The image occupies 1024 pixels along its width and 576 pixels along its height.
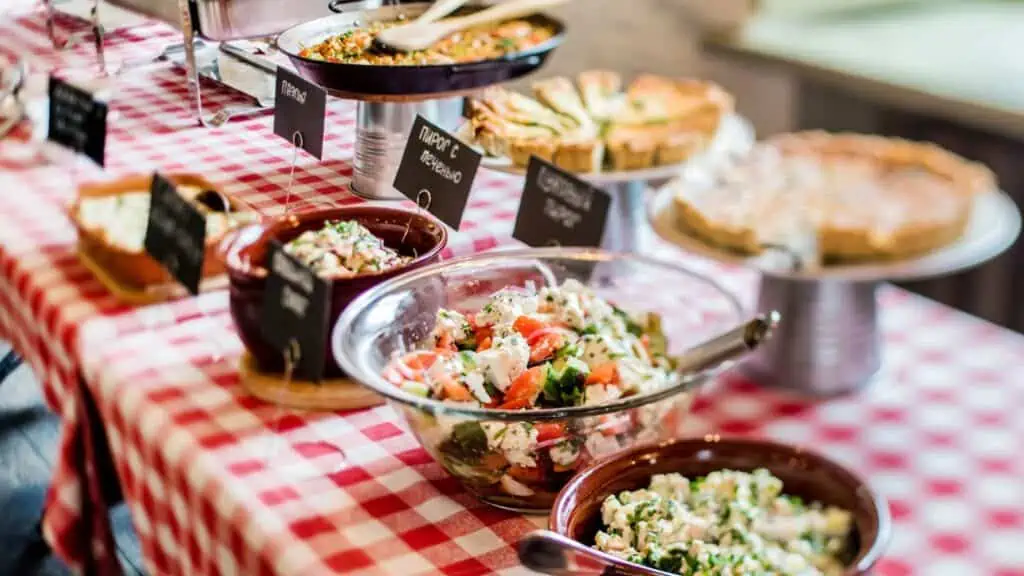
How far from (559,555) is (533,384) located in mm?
195

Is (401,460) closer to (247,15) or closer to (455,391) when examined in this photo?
(455,391)

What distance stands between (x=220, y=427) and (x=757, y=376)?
0.59 meters

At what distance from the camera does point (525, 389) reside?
91cm

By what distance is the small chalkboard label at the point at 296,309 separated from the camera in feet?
3.06

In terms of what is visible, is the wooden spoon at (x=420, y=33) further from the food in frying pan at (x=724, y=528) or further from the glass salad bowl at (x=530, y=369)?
the food in frying pan at (x=724, y=528)

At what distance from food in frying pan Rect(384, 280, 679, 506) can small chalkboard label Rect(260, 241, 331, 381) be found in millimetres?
69

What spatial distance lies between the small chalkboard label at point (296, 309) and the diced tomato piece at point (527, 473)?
18 centimetres

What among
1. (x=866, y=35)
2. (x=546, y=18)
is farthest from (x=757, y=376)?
(x=866, y=35)

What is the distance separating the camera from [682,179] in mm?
1482

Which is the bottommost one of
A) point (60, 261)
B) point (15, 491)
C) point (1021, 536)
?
point (15, 491)

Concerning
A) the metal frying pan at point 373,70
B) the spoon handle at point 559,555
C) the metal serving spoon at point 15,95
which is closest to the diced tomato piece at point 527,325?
the spoon handle at point 559,555

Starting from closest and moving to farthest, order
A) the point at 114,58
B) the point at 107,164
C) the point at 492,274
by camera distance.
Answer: the point at 492,274
the point at 107,164
the point at 114,58

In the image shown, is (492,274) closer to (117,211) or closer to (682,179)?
(682,179)

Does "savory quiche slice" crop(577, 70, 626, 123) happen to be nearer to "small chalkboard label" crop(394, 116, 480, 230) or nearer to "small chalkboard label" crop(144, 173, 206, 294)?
"small chalkboard label" crop(394, 116, 480, 230)
